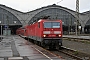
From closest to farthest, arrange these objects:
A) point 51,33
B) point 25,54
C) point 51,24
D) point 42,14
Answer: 1. point 25,54
2. point 51,33
3. point 51,24
4. point 42,14

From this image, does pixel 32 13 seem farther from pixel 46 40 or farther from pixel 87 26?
pixel 46 40

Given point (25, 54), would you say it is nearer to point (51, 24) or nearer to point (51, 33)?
point (51, 33)

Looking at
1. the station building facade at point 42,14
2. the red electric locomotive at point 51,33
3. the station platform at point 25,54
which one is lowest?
the station platform at point 25,54

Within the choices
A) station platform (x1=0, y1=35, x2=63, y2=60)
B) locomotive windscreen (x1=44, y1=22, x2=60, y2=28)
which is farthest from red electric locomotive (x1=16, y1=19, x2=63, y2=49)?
station platform (x1=0, y1=35, x2=63, y2=60)

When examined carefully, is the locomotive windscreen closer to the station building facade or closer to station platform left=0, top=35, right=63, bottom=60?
station platform left=0, top=35, right=63, bottom=60

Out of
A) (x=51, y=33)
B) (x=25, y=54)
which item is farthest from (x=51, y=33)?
(x=25, y=54)

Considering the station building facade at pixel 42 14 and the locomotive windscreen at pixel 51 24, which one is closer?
the locomotive windscreen at pixel 51 24

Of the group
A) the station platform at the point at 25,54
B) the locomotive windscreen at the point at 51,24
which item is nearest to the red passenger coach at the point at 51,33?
the locomotive windscreen at the point at 51,24

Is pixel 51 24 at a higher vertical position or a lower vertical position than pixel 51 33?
higher

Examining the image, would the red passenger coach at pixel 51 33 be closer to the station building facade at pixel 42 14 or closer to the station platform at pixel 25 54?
the station platform at pixel 25 54

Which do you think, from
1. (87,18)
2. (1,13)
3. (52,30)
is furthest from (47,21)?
(87,18)

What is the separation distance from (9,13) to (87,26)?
43.0 metres

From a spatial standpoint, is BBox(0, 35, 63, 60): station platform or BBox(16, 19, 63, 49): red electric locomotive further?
BBox(16, 19, 63, 49): red electric locomotive

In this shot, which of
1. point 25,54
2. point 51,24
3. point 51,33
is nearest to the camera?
point 25,54
